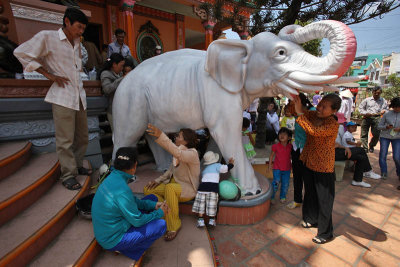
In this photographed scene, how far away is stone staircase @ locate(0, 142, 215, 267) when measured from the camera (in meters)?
1.56

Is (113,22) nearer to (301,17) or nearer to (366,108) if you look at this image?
(301,17)

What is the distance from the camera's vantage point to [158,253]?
6.36 feet

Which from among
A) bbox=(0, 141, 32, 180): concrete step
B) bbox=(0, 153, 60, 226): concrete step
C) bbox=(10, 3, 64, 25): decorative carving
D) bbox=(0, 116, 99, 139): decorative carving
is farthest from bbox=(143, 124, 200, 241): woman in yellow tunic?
bbox=(10, 3, 64, 25): decorative carving

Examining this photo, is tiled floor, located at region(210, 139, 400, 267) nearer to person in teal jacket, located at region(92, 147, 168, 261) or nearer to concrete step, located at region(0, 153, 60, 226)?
person in teal jacket, located at region(92, 147, 168, 261)

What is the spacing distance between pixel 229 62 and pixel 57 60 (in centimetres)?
172

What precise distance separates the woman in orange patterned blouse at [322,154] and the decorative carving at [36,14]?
3297mm

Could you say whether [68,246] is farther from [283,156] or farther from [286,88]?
[283,156]

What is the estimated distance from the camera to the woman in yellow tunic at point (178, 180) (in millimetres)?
2096

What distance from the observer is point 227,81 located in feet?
7.57

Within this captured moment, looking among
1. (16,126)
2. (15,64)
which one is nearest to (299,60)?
(16,126)

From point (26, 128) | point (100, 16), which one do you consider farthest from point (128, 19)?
point (26, 128)

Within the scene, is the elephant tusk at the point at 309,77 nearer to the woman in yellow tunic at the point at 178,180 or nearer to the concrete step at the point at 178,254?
the woman in yellow tunic at the point at 178,180

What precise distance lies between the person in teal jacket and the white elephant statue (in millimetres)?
1024

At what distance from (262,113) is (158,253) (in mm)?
3308
